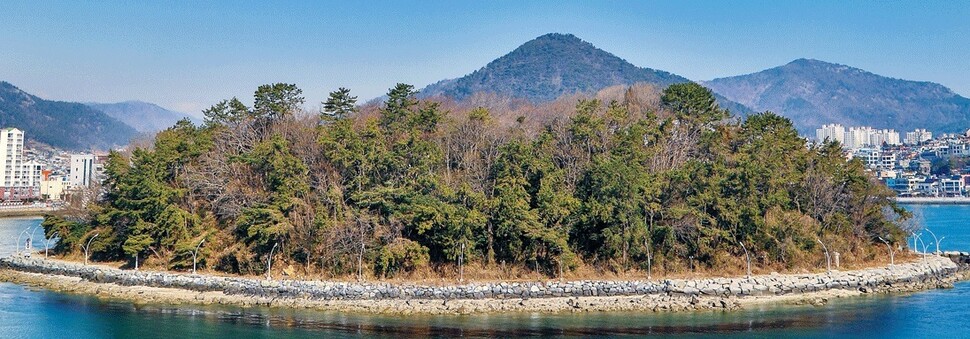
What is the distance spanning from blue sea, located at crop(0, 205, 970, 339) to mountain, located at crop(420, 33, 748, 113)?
13863cm

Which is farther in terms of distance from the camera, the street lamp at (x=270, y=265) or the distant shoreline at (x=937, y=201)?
the distant shoreline at (x=937, y=201)

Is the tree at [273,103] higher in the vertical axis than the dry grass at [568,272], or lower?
higher

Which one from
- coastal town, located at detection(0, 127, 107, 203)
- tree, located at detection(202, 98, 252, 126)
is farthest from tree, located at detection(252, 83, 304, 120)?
coastal town, located at detection(0, 127, 107, 203)

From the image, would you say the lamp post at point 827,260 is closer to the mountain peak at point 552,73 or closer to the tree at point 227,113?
the tree at point 227,113

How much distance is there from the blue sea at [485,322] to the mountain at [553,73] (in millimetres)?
138626

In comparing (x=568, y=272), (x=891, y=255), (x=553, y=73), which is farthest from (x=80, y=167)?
(x=553, y=73)

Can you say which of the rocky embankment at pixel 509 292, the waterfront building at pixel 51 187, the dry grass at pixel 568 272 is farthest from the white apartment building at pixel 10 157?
the dry grass at pixel 568 272

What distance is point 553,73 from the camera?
174m

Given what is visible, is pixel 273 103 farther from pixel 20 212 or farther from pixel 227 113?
pixel 20 212

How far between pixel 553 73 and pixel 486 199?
150390mm

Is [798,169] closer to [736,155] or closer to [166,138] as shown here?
[736,155]

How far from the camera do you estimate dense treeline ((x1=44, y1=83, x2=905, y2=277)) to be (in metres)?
26.2

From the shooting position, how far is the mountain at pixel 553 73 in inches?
6594

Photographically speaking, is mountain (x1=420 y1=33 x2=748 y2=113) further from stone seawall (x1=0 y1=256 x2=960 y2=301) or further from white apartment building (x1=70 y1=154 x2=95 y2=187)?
stone seawall (x1=0 y1=256 x2=960 y2=301)
